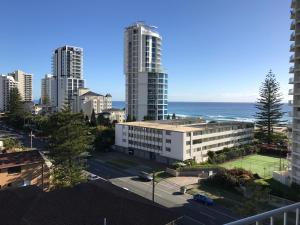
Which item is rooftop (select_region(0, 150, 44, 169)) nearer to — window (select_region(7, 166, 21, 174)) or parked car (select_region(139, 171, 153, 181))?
window (select_region(7, 166, 21, 174))

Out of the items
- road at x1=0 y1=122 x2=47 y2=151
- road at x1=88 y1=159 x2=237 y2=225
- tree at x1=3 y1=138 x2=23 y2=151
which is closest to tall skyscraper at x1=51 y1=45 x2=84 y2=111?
road at x1=0 y1=122 x2=47 y2=151

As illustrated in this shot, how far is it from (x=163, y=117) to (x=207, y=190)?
51.7m

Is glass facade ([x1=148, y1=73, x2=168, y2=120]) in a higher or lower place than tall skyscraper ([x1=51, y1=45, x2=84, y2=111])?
lower

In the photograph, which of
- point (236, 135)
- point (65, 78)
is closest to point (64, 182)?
point (236, 135)

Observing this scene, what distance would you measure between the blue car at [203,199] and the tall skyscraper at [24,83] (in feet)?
438

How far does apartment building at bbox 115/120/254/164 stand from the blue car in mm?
12888

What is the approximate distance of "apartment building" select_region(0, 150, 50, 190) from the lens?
24.6 m

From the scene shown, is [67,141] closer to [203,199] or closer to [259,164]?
[203,199]

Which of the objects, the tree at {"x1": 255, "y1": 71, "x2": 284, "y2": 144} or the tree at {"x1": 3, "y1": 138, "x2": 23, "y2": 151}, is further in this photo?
the tree at {"x1": 255, "y1": 71, "x2": 284, "y2": 144}

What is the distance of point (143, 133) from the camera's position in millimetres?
47594

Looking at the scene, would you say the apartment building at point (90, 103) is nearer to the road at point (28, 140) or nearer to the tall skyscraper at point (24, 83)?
the road at point (28, 140)

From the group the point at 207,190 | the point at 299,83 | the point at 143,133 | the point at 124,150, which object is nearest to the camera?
the point at 207,190

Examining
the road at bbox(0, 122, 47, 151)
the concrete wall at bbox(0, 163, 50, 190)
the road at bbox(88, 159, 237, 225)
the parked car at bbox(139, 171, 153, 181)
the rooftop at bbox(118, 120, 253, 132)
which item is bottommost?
the road at bbox(88, 159, 237, 225)

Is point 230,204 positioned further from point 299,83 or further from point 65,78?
point 65,78
